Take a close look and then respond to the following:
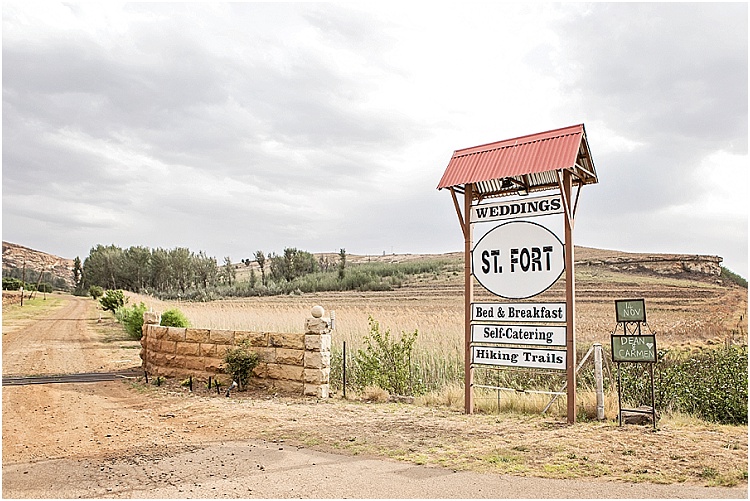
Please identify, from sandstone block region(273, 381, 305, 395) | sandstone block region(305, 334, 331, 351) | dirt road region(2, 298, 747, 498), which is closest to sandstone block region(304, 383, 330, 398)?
sandstone block region(273, 381, 305, 395)

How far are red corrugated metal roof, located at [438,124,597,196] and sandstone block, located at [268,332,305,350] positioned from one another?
343 cm

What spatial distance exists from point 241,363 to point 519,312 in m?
4.67

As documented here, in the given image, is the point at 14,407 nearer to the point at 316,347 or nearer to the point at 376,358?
the point at 316,347

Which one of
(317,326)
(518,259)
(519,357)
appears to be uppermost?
(518,259)

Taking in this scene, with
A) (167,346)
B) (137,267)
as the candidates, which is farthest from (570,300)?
(137,267)

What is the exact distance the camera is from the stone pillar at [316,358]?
8977 millimetres

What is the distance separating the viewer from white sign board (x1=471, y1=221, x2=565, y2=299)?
7.23 meters

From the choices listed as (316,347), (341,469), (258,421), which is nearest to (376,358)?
(316,347)

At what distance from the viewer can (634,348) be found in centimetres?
666

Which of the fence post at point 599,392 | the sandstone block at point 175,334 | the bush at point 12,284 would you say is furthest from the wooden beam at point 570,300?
the bush at point 12,284

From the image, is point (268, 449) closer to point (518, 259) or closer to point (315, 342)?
point (315, 342)

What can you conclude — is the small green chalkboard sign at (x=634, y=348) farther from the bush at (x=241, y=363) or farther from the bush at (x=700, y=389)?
the bush at (x=241, y=363)

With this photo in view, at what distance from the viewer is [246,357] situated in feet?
31.1

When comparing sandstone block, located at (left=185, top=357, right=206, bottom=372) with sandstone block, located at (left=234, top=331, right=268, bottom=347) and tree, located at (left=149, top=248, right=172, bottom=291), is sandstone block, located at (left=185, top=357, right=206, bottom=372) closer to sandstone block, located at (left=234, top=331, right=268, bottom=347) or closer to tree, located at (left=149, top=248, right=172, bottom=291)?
sandstone block, located at (left=234, top=331, right=268, bottom=347)
